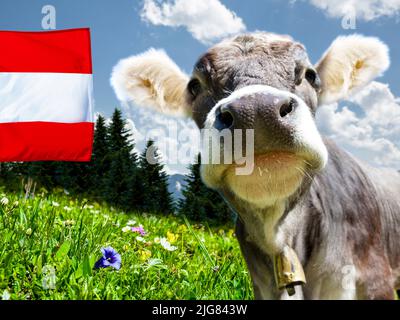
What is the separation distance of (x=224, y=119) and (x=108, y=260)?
1.00m

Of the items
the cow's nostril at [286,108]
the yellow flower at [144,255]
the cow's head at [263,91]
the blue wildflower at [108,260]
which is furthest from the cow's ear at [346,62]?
the blue wildflower at [108,260]

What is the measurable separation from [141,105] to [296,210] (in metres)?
1.43

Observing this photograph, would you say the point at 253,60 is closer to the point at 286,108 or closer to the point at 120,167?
the point at 286,108

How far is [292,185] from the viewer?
187 cm

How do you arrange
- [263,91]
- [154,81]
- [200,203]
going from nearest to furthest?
[263,91] < [154,81] < [200,203]

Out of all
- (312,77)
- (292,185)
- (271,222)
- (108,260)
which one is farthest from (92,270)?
(312,77)

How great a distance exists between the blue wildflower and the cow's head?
631 millimetres

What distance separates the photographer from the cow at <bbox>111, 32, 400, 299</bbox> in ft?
5.59

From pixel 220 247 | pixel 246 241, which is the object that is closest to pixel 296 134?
pixel 246 241

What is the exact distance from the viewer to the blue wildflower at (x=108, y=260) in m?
2.20

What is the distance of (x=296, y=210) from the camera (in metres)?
2.12
